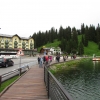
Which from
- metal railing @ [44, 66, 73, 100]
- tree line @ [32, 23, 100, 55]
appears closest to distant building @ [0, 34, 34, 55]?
tree line @ [32, 23, 100, 55]

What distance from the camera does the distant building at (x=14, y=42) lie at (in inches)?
4454

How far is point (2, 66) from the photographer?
29.8m

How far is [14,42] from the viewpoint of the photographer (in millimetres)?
117562

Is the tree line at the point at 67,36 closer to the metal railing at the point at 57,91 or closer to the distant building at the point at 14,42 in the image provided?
the distant building at the point at 14,42

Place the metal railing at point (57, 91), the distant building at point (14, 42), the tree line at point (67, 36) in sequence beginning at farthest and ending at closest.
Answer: the tree line at point (67, 36) → the distant building at point (14, 42) → the metal railing at point (57, 91)

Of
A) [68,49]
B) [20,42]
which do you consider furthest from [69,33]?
[20,42]

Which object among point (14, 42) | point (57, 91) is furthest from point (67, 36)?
point (57, 91)

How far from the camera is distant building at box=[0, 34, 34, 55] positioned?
4454 inches

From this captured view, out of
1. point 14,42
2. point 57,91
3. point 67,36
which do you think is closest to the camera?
point 57,91

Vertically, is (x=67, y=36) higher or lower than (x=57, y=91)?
higher

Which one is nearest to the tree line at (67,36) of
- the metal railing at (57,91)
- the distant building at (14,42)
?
the distant building at (14,42)

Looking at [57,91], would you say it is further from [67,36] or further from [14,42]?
[67,36]

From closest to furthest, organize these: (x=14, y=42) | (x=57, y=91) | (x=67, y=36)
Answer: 1. (x=57, y=91)
2. (x=14, y=42)
3. (x=67, y=36)

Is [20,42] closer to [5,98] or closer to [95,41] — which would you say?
[95,41]
